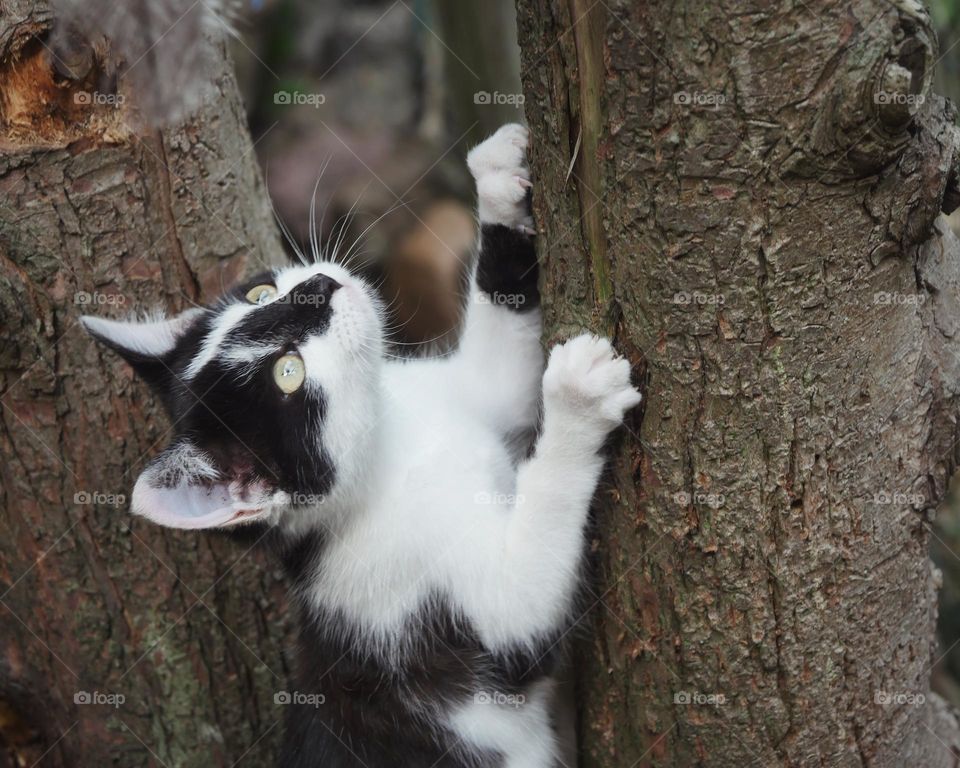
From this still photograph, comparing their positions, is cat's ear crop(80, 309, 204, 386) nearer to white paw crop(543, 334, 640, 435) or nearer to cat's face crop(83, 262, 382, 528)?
cat's face crop(83, 262, 382, 528)

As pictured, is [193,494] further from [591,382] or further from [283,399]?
[591,382]

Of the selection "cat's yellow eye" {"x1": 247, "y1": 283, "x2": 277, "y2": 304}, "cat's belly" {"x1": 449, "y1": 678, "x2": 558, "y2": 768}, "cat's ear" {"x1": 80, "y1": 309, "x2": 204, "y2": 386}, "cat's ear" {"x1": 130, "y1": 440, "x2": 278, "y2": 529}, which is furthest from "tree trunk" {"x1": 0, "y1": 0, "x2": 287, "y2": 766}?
"cat's belly" {"x1": 449, "y1": 678, "x2": 558, "y2": 768}

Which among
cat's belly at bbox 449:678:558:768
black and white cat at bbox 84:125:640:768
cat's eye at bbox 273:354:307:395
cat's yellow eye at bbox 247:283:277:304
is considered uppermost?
cat's yellow eye at bbox 247:283:277:304

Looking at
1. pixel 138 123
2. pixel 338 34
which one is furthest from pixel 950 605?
pixel 338 34

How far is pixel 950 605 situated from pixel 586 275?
261 centimetres

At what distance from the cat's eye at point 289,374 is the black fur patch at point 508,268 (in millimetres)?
449

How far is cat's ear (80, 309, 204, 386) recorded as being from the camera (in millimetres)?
1850

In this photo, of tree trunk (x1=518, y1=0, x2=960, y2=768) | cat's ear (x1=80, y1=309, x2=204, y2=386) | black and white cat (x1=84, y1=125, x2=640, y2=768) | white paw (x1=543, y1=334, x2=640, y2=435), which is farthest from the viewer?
cat's ear (x1=80, y1=309, x2=204, y2=386)

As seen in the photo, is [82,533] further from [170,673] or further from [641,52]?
[641,52]

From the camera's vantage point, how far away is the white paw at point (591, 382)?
149 cm

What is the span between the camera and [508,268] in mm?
1942

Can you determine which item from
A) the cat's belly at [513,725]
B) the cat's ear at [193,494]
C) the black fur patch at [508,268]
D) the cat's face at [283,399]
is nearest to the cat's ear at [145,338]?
the cat's face at [283,399]

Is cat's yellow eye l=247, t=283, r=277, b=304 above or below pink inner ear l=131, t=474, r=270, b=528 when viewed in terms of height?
above

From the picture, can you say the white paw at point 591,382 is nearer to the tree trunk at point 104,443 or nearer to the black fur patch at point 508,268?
the black fur patch at point 508,268
